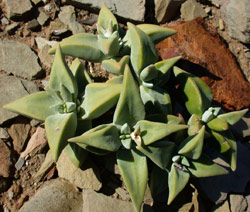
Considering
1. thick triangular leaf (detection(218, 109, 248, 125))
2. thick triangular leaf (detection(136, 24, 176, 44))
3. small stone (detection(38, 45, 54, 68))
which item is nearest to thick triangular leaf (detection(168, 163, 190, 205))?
thick triangular leaf (detection(218, 109, 248, 125))

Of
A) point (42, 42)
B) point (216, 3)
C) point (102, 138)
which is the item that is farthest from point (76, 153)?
point (216, 3)

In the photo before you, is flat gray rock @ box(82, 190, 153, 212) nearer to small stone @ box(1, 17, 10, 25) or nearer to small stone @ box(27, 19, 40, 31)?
small stone @ box(27, 19, 40, 31)

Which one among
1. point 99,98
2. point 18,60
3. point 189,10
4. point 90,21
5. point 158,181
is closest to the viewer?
point 99,98

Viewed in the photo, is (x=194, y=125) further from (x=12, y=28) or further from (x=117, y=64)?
(x=12, y=28)

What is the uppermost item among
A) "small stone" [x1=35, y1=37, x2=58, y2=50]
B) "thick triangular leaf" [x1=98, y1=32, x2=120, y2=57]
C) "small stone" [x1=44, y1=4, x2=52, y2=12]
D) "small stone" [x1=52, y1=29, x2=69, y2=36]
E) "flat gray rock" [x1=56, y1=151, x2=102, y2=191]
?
"thick triangular leaf" [x1=98, y1=32, x2=120, y2=57]

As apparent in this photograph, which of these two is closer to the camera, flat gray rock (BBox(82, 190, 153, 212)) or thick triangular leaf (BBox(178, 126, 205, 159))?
thick triangular leaf (BBox(178, 126, 205, 159))

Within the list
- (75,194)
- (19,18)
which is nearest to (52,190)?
(75,194)

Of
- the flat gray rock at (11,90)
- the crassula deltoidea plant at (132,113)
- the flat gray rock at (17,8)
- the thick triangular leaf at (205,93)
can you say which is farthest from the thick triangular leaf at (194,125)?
the flat gray rock at (17,8)
